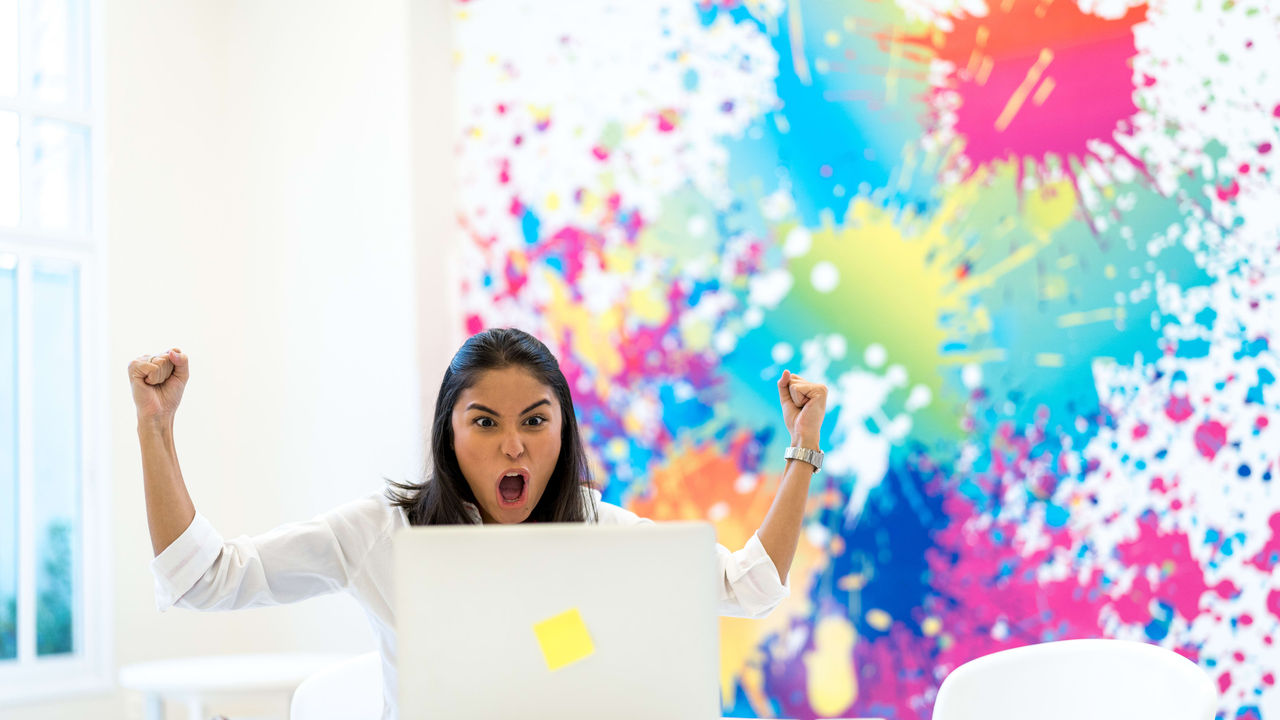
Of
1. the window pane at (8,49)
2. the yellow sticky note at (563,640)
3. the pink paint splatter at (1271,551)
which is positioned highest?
the window pane at (8,49)

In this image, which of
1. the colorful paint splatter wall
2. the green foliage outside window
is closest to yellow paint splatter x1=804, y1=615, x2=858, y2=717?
the colorful paint splatter wall

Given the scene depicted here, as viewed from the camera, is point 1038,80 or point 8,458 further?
point 8,458

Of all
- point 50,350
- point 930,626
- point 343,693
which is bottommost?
point 930,626

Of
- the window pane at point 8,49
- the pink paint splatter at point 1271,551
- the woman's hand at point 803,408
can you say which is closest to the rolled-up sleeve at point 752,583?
the woman's hand at point 803,408

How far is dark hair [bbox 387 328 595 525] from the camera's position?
166 centimetres

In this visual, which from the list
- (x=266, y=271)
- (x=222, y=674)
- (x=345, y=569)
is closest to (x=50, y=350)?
(x=266, y=271)

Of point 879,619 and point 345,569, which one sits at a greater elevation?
point 345,569

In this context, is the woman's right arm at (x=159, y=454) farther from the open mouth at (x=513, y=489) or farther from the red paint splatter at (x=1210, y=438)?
the red paint splatter at (x=1210, y=438)

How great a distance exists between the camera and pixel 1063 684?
1.76 meters

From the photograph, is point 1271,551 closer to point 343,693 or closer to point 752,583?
point 752,583

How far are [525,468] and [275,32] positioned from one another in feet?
9.15

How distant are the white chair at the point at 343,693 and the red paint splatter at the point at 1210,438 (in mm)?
1811

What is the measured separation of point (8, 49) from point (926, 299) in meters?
2.83

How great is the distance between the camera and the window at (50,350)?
11.1 feet
